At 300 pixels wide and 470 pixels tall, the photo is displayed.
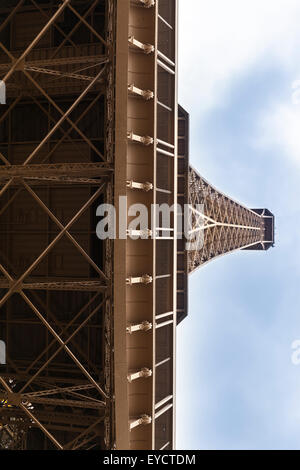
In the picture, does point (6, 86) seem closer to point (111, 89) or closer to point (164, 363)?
point (111, 89)

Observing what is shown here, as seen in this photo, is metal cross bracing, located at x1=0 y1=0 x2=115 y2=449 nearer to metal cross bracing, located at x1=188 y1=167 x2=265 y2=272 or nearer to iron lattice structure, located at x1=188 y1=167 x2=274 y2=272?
iron lattice structure, located at x1=188 y1=167 x2=274 y2=272

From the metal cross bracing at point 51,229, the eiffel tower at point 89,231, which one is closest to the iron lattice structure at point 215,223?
the metal cross bracing at point 51,229

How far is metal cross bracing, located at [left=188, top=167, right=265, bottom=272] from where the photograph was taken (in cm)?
3966

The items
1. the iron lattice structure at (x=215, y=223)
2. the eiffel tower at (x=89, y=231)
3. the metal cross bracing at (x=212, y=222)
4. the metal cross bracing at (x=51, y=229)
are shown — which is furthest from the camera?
the iron lattice structure at (x=215, y=223)

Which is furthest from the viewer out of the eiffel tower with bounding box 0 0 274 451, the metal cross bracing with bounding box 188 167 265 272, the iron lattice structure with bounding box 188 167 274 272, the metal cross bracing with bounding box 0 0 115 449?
the iron lattice structure with bounding box 188 167 274 272

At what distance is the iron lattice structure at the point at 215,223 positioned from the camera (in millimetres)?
39812

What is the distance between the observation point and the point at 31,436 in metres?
17.4

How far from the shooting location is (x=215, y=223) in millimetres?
54562

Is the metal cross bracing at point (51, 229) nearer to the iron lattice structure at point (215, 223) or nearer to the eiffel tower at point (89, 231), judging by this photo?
the eiffel tower at point (89, 231)

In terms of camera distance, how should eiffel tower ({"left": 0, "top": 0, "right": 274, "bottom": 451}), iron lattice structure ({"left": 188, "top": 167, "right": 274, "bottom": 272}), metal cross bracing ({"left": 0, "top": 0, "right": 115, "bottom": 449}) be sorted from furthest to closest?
iron lattice structure ({"left": 188, "top": 167, "right": 274, "bottom": 272})
metal cross bracing ({"left": 0, "top": 0, "right": 115, "bottom": 449})
eiffel tower ({"left": 0, "top": 0, "right": 274, "bottom": 451})

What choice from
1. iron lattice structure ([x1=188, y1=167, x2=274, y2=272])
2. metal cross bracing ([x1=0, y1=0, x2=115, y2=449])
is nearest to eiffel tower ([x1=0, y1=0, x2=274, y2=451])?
metal cross bracing ([x1=0, y1=0, x2=115, y2=449])

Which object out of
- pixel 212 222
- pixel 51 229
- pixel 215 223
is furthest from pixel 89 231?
pixel 215 223
